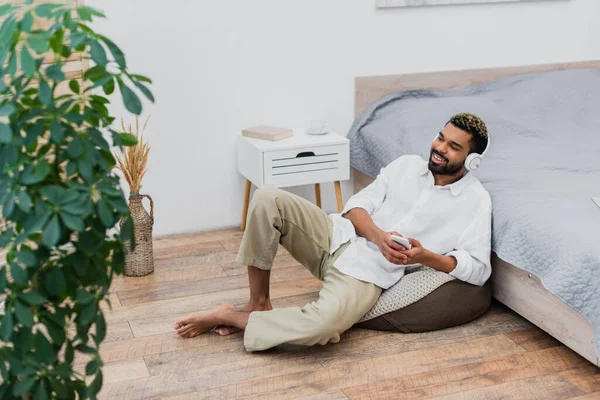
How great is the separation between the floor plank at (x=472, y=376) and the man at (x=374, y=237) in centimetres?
27

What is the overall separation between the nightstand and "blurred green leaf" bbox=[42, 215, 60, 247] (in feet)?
6.39

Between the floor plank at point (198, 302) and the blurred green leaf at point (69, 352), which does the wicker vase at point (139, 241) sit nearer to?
the floor plank at point (198, 302)

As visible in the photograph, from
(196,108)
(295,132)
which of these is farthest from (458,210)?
(196,108)

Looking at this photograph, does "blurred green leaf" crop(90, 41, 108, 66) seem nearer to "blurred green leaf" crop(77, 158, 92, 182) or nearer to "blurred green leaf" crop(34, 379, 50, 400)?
"blurred green leaf" crop(77, 158, 92, 182)

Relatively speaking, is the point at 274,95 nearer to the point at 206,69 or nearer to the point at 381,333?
the point at 206,69

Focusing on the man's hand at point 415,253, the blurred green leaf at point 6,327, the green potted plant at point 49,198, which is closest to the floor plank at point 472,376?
the man's hand at point 415,253

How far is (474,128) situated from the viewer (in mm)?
2492

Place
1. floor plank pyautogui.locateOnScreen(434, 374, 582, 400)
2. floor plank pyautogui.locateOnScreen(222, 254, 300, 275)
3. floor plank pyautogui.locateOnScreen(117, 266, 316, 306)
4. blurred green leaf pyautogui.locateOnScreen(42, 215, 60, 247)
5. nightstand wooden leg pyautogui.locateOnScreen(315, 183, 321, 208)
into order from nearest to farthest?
blurred green leaf pyautogui.locateOnScreen(42, 215, 60, 247), floor plank pyautogui.locateOnScreen(434, 374, 582, 400), floor plank pyautogui.locateOnScreen(117, 266, 316, 306), floor plank pyautogui.locateOnScreen(222, 254, 300, 275), nightstand wooden leg pyautogui.locateOnScreen(315, 183, 321, 208)

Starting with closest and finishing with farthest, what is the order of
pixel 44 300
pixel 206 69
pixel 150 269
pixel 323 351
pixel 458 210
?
pixel 44 300 < pixel 323 351 < pixel 458 210 < pixel 150 269 < pixel 206 69

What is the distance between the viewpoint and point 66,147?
138 centimetres

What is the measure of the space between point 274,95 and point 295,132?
20 cm

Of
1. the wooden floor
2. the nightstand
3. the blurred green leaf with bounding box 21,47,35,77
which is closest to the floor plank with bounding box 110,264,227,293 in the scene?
the wooden floor

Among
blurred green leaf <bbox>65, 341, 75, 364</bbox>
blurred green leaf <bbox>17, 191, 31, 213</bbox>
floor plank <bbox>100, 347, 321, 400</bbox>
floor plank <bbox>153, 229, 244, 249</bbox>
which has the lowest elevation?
floor plank <bbox>153, 229, 244, 249</bbox>

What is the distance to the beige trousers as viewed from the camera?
2332mm
